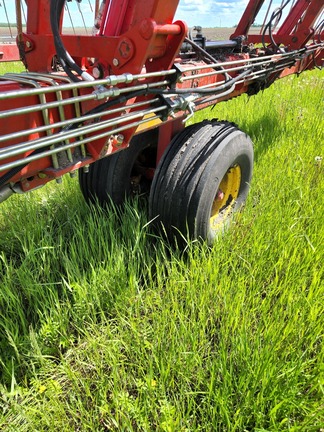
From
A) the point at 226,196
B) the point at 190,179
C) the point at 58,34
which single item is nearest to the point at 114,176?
the point at 190,179

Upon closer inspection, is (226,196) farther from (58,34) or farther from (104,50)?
(58,34)

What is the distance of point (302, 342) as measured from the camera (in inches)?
53.1

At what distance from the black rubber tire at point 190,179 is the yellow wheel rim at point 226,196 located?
0.23 m

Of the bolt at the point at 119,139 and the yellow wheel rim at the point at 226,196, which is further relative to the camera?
the yellow wheel rim at the point at 226,196

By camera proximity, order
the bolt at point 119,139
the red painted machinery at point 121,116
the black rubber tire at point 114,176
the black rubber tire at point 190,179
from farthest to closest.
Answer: the black rubber tire at point 114,176
the black rubber tire at point 190,179
the bolt at point 119,139
the red painted machinery at point 121,116

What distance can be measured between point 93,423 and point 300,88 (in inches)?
206

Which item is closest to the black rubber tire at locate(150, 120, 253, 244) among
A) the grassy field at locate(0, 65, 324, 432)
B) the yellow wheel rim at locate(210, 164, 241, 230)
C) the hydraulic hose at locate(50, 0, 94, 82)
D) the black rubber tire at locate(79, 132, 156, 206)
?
the grassy field at locate(0, 65, 324, 432)

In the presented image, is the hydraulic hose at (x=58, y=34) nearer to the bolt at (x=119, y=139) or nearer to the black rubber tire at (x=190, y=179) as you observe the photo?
the bolt at (x=119, y=139)

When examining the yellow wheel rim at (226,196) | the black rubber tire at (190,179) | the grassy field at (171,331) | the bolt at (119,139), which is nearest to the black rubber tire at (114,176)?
the grassy field at (171,331)

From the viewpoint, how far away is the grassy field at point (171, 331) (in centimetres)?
118

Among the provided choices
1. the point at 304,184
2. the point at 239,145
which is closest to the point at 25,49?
the point at 239,145

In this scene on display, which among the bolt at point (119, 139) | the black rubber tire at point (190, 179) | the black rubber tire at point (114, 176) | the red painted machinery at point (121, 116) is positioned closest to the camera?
the red painted machinery at point (121, 116)

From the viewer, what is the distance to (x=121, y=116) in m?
1.26

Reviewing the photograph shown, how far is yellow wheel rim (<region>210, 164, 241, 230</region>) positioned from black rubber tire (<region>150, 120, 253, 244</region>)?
23 cm
